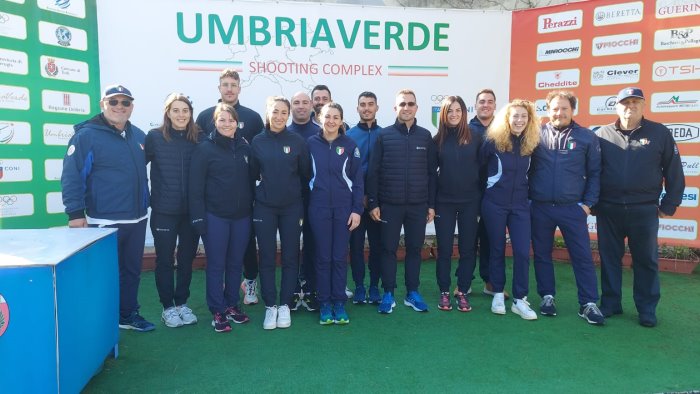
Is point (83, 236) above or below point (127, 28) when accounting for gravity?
below

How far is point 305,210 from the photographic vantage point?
3646 mm

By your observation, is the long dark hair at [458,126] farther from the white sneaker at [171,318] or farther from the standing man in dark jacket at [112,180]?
the white sneaker at [171,318]

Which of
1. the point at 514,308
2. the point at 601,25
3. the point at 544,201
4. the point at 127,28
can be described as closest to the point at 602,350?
the point at 514,308

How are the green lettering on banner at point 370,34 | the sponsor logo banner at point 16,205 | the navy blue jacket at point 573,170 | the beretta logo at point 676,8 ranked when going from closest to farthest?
1. the navy blue jacket at point 573,170
2. the sponsor logo banner at point 16,205
3. the beretta logo at point 676,8
4. the green lettering on banner at point 370,34

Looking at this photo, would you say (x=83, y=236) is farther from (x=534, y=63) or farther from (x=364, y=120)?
(x=534, y=63)

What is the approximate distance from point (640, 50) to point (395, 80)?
243 cm

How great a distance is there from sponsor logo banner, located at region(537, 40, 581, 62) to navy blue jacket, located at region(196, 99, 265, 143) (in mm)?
3208

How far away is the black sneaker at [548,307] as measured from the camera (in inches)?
145

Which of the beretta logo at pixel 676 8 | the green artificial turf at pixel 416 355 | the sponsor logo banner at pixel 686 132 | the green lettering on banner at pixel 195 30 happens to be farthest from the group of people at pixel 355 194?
the beretta logo at pixel 676 8

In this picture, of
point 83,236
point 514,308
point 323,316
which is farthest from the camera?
point 514,308

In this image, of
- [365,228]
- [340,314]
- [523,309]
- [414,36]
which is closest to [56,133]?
[365,228]

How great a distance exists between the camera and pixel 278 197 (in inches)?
130

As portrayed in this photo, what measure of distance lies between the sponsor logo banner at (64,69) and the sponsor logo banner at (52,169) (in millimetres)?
732

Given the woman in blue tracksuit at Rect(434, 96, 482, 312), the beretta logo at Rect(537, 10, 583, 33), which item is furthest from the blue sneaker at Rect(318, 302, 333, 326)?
the beretta logo at Rect(537, 10, 583, 33)
